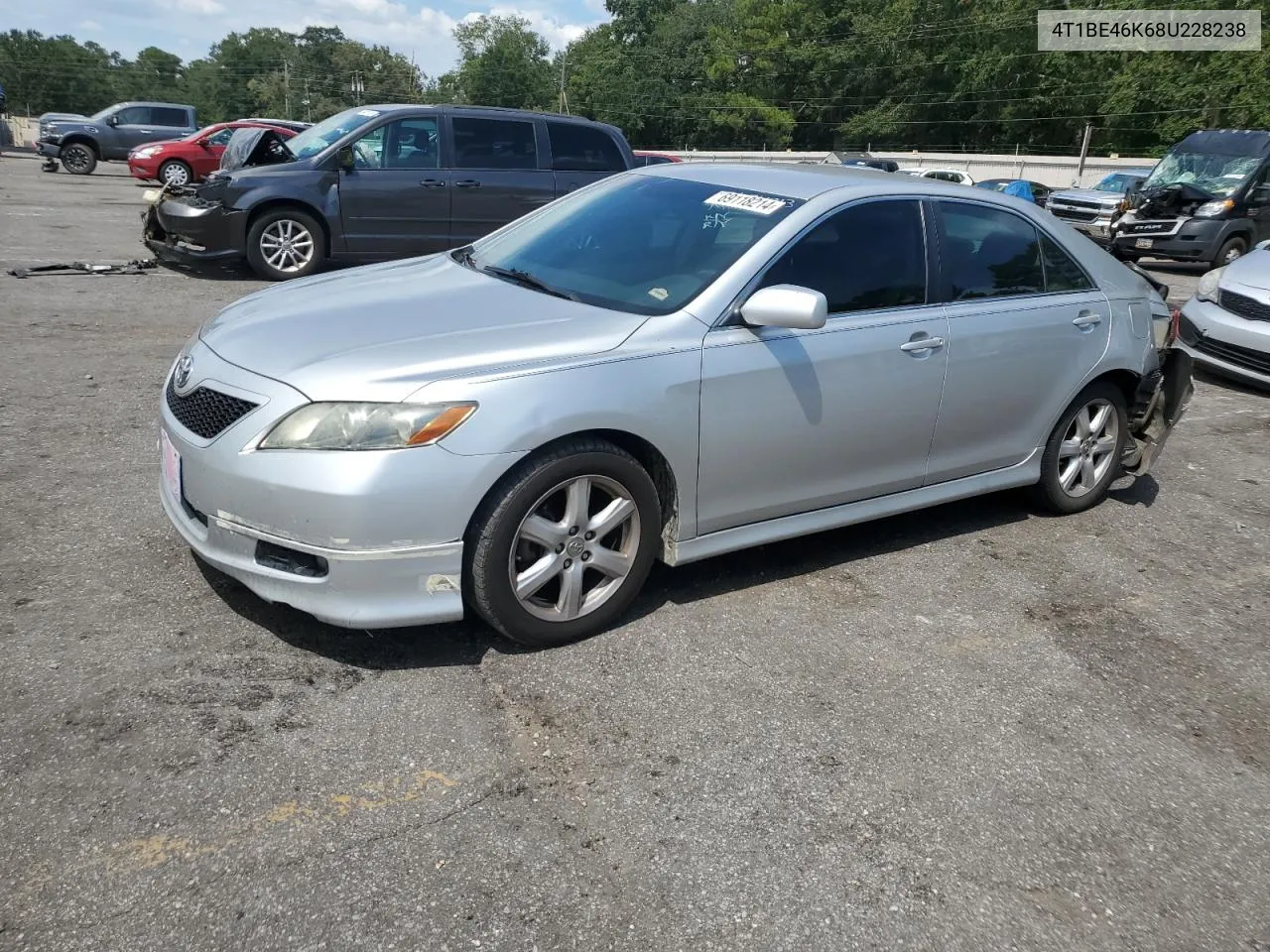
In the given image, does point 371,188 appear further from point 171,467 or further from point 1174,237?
point 1174,237

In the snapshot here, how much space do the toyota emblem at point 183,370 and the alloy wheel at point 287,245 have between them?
7353 millimetres

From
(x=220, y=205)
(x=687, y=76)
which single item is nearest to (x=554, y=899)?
(x=220, y=205)

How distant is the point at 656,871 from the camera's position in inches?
99.0

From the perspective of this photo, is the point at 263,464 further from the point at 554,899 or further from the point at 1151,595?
the point at 1151,595

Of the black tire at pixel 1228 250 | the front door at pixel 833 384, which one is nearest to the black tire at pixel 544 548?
the front door at pixel 833 384

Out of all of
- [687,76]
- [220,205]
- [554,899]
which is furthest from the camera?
[687,76]

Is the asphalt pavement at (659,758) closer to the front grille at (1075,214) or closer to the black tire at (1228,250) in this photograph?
the black tire at (1228,250)

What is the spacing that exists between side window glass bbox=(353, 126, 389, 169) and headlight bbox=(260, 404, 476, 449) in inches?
321

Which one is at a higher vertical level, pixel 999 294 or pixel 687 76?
pixel 687 76

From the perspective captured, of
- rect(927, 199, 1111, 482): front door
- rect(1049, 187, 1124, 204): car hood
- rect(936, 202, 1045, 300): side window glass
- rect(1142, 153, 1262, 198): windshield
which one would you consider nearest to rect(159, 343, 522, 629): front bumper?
rect(927, 199, 1111, 482): front door

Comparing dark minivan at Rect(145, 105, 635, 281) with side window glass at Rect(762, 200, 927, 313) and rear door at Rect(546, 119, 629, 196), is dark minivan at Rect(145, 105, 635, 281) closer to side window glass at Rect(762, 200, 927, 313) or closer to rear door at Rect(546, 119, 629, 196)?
rear door at Rect(546, 119, 629, 196)

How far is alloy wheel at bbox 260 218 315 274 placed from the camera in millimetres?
10453

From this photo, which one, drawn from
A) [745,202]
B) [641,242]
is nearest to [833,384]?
[745,202]

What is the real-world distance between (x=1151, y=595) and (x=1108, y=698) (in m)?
1.10
